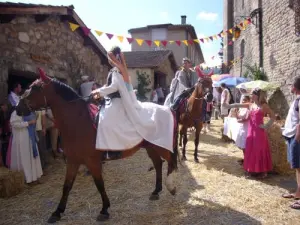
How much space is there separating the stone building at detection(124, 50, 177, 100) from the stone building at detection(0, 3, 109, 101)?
33.9 feet

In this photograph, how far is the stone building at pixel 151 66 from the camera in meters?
20.3

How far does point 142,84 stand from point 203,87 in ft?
43.5

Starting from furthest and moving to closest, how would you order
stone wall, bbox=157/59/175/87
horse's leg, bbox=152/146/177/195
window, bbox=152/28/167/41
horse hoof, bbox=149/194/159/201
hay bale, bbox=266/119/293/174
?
window, bbox=152/28/167/41 → stone wall, bbox=157/59/175/87 → hay bale, bbox=266/119/293/174 → horse hoof, bbox=149/194/159/201 → horse's leg, bbox=152/146/177/195

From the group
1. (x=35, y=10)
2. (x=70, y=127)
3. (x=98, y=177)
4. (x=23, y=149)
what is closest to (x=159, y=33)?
(x=35, y=10)

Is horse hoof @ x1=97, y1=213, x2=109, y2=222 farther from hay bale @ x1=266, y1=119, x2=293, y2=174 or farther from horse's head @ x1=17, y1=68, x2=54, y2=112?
hay bale @ x1=266, y1=119, x2=293, y2=174

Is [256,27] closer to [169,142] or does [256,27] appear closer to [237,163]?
[237,163]

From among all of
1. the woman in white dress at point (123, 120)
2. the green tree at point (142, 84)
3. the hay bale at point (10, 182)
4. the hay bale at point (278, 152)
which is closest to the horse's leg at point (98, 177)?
the woman in white dress at point (123, 120)

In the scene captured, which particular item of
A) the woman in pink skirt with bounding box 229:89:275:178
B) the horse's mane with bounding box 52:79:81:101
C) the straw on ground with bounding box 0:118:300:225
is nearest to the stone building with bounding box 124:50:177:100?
the straw on ground with bounding box 0:118:300:225

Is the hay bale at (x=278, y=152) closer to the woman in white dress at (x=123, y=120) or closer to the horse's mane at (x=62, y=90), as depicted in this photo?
the woman in white dress at (x=123, y=120)

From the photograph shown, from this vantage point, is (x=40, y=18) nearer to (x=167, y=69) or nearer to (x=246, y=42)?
(x=246, y=42)

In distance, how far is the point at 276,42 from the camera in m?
12.6

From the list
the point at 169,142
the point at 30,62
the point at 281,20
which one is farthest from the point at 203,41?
the point at 169,142

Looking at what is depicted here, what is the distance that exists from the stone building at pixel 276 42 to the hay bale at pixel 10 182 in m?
9.89

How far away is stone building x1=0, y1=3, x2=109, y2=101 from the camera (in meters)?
5.91
